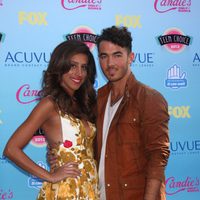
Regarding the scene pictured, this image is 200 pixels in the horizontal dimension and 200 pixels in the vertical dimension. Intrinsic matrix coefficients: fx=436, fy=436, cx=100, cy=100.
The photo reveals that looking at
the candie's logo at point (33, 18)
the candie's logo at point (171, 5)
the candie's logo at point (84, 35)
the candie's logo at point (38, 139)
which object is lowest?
the candie's logo at point (38, 139)

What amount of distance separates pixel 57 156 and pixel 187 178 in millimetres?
1746

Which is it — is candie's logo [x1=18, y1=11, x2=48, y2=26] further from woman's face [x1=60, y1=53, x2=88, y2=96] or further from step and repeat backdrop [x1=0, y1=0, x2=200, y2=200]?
woman's face [x1=60, y1=53, x2=88, y2=96]

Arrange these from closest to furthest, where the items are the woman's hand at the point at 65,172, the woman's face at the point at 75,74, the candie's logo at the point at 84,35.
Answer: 1. the woman's hand at the point at 65,172
2. the woman's face at the point at 75,74
3. the candie's logo at the point at 84,35

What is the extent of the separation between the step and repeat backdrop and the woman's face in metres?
1.05

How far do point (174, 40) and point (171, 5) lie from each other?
0.28 metres

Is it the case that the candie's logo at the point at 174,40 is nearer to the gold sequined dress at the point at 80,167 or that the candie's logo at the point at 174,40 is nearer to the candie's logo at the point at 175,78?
the candie's logo at the point at 175,78

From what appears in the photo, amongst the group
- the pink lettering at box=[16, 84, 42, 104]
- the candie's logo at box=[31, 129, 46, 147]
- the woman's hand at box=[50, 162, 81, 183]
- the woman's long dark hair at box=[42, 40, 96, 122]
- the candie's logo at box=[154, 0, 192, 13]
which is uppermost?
the candie's logo at box=[154, 0, 192, 13]

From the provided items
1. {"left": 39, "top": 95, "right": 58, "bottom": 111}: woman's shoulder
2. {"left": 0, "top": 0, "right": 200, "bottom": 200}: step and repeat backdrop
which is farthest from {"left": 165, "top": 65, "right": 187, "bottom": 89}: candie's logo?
{"left": 39, "top": 95, "right": 58, "bottom": 111}: woman's shoulder

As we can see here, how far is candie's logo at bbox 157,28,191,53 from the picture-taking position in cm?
348

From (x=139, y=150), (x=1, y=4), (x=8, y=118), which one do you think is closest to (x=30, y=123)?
(x=139, y=150)

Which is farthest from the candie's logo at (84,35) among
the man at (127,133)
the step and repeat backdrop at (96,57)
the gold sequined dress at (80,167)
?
the gold sequined dress at (80,167)

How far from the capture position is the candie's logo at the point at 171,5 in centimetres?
347

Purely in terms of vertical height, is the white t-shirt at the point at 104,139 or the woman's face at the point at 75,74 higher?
the woman's face at the point at 75,74

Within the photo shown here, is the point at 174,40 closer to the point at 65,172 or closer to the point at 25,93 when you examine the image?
the point at 25,93
